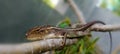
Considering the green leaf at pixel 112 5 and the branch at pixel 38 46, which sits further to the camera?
the green leaf at pixel 112 5

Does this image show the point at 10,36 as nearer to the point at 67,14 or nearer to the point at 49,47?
the point at 67,14

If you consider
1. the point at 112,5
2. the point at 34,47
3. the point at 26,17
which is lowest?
the point at 34,47

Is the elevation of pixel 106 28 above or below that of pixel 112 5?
below

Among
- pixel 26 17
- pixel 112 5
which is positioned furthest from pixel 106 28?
pixel 112 5

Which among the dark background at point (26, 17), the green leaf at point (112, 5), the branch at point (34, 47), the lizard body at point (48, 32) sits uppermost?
the green leaf at point (112, 5)

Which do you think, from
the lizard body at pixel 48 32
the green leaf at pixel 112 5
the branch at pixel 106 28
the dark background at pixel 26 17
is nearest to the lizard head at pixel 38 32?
the lizard body at pixel 48 32

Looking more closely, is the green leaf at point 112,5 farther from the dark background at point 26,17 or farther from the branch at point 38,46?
the branch at point 38,46

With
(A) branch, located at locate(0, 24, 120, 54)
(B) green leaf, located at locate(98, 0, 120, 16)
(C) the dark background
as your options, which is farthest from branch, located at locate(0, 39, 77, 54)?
(B) green leaf, located at locate(98, 0, 120, 16)

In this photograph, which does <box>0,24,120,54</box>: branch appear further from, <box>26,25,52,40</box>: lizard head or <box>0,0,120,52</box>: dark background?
<box>0,0,120,52</box>: dark background

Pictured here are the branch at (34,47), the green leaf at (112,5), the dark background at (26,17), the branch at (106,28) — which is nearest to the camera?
the branch at (34,47)

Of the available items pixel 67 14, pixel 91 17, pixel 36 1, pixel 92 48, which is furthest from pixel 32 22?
pixel 92 48

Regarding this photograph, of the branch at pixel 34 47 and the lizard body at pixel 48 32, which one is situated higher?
the lizard body at pixel 48 32

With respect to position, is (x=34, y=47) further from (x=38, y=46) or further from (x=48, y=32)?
(x=48, y=32)
